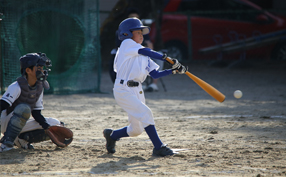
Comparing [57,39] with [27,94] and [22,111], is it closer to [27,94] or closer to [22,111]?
[27,94]

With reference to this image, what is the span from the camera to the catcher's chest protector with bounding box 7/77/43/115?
4.44m

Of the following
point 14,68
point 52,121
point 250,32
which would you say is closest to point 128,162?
point 52,121

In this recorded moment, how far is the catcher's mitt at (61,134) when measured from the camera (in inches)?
182

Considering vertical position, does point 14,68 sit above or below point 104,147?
above

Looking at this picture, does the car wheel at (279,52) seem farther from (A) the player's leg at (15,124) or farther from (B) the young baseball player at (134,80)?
(A) the player's leg at (15,124)

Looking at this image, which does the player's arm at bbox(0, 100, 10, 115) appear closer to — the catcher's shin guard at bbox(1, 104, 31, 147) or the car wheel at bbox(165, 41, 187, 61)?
the catcher's shin guard at bbox(1, 104, 31, 147)

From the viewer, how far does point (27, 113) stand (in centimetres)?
433

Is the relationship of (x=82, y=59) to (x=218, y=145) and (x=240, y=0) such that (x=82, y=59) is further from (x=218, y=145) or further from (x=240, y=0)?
(x=240, y=0)

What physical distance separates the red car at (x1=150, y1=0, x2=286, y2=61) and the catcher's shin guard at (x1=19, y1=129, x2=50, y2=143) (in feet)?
32.1

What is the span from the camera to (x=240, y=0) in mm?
14711

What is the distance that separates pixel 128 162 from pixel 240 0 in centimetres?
1209

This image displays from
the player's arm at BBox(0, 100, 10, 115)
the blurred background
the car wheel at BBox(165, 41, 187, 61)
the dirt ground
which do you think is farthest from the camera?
the car wheel at BBox(165, 41, 187, 61)

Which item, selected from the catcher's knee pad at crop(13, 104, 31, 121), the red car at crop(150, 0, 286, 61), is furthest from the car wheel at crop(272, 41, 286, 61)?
the catcher's knee pad at crop(13, 104, 31, 121)

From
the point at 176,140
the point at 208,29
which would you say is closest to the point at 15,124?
the point at 176,140
